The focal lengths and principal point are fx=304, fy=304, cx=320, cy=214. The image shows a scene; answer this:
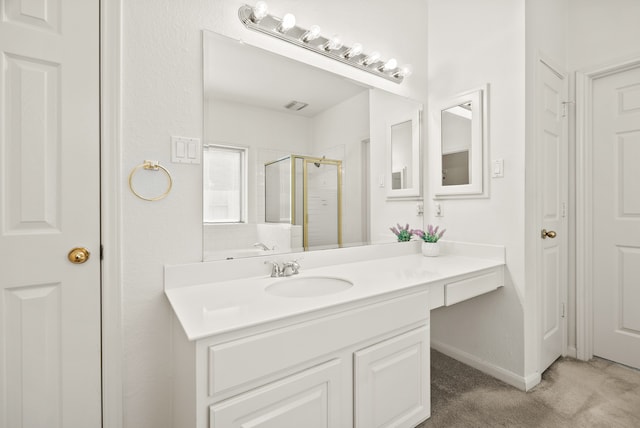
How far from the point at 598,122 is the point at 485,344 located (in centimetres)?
172

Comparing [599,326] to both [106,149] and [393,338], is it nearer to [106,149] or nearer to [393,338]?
[393,338]

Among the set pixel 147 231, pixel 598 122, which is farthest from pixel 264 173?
pixel 598 122

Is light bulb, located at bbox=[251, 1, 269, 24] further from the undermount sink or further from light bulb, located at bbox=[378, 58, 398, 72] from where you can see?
the undermount sink

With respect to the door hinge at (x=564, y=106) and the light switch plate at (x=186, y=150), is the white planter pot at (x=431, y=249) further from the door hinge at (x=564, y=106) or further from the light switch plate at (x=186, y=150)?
the light switch plate at (x=186, y=150)

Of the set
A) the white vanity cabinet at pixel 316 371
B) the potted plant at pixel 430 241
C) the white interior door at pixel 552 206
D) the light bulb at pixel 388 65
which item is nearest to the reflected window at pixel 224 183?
the white vanity cabinet at pixel 316 371

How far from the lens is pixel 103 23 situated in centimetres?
114

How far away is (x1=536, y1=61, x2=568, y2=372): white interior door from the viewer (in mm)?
1919

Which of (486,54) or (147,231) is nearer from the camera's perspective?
(147,231)

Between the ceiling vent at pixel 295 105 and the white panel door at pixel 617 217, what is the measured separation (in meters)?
2.07

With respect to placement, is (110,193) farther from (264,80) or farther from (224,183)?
(264,80)

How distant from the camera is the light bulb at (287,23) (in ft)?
4.79

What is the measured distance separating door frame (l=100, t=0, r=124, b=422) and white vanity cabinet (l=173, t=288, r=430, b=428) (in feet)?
0.76

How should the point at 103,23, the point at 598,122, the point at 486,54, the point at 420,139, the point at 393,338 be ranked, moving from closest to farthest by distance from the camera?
the point at 103,23 < the point at 393,338 < the point at 486,54 < the point at 598,122 < the point at 420,139

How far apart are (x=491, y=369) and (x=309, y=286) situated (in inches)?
55.1
